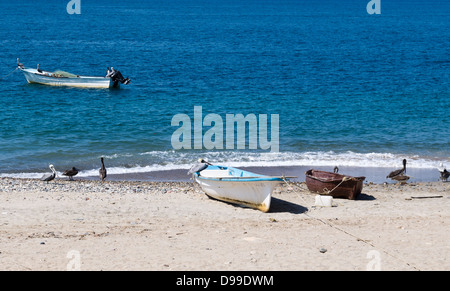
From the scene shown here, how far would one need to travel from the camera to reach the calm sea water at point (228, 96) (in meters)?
29.1

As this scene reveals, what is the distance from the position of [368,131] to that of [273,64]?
23773 millimetres

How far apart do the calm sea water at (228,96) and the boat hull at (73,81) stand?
672mm

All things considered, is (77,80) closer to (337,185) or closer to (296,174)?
(296,174)

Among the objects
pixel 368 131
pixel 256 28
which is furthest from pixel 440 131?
pixel 256 28

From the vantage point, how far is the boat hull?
44781mm

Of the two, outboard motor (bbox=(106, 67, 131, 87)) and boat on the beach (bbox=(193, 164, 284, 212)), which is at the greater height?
outboard motor (bbox=(106, 67, 131, 87))

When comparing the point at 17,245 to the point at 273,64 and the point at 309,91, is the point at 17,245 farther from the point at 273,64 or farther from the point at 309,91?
the point at 273,64

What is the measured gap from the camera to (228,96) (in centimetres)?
4231

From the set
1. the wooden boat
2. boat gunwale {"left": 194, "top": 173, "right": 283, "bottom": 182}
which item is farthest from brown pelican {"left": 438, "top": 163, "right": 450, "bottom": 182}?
boat gunwale {"left": 194, "top": 173, "right": 283, "bottom": 182}

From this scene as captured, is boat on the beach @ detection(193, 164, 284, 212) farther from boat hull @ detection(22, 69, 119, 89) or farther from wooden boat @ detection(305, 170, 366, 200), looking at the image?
boat hull @ detection(22, 69, 119, 89)

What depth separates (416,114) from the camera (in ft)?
123

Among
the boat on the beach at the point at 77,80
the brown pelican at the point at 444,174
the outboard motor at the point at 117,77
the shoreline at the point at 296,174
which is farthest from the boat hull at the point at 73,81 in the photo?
the brown pelican at the point at 444,174

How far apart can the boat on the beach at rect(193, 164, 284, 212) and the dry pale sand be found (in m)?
0.33

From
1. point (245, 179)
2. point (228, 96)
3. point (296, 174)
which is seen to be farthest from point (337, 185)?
point (228, 96)
